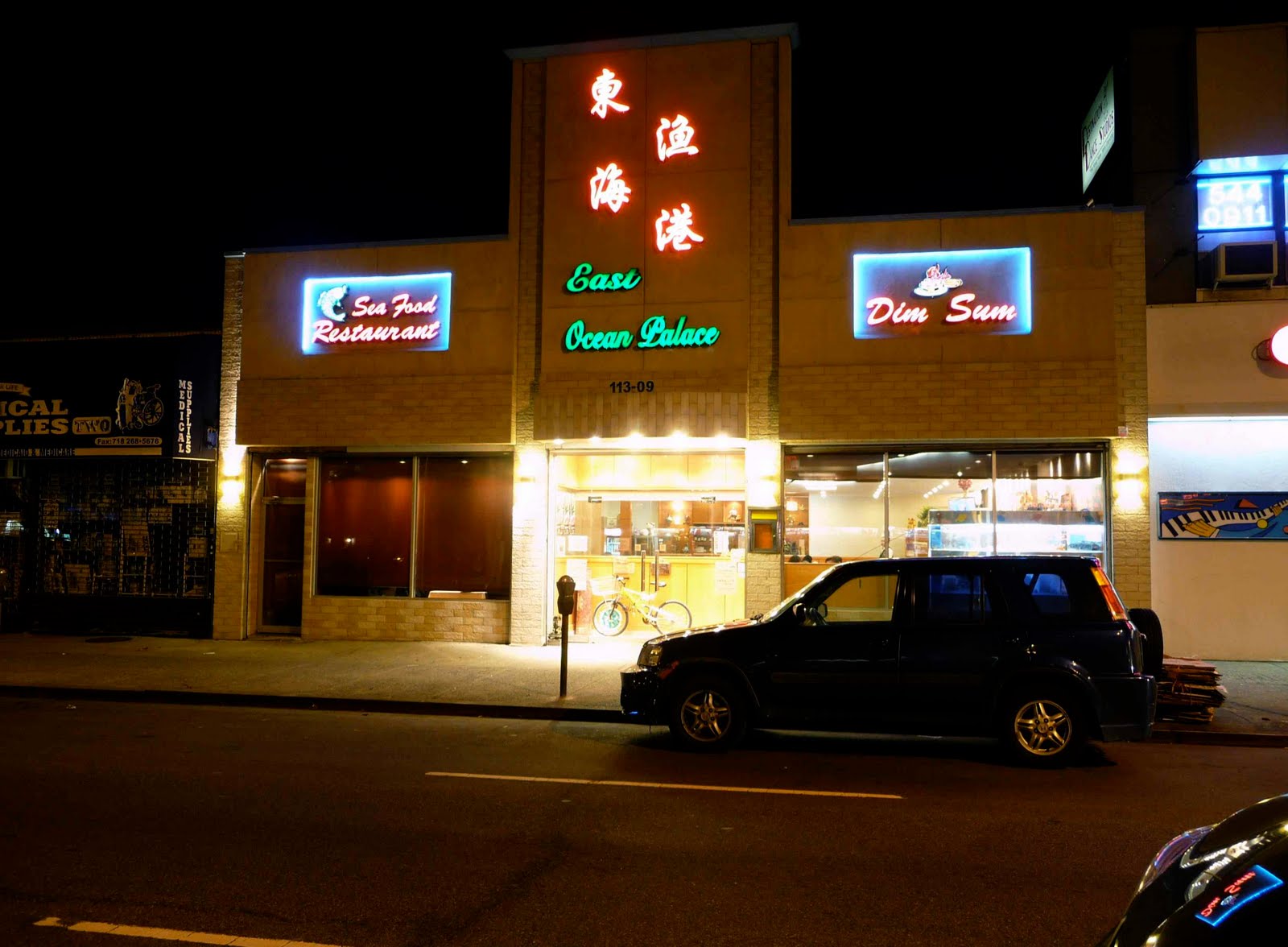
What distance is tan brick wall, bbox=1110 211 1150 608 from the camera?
1343 cm

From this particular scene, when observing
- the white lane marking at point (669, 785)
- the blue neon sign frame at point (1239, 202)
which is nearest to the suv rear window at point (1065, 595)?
the white lane marking at point (669, 785)

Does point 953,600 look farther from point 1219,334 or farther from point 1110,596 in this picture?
point 1219,334

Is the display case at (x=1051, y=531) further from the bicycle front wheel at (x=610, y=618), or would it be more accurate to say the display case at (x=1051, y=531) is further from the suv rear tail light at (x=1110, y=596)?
the bicycle front wheel at (x=610, y=618)

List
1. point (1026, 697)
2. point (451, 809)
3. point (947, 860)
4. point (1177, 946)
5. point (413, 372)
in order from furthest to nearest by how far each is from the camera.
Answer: point (413, 372) < point (1026, 697) < point (451, 809) < point (947, 860) < point (1177, 946)

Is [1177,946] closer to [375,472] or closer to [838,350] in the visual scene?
[838,350]

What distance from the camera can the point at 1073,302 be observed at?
13758mm

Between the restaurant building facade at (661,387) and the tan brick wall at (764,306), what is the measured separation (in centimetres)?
4

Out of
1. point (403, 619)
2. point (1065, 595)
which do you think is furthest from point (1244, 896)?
point (403, 619)

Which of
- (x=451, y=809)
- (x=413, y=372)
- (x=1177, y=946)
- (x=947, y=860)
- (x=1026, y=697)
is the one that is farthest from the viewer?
(x=413, y=372)

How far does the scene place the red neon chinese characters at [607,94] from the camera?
15.1 metres

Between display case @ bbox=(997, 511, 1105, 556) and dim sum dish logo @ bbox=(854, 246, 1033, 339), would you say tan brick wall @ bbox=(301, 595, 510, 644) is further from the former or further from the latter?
display case @ bbox=(997, 511, 1105, 556)

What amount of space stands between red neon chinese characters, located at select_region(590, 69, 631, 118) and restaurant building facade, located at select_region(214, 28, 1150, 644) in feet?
0.14

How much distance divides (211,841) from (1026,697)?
649 centimetres

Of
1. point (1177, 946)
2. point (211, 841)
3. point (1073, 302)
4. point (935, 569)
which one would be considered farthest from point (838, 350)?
point (1177, 946)
